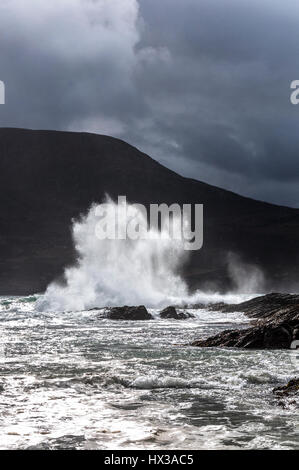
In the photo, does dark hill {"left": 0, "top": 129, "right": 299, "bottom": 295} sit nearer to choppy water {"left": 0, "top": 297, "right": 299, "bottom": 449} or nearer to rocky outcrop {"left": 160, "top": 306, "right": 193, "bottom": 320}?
rocky outcrop {"left": 160, "top": 306, "right": 193, "bottom": 320}

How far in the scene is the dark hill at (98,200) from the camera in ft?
396

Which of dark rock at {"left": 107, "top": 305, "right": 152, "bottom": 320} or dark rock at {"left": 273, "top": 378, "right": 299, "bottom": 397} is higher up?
dark rock at {"left": 273, "top": 378, "right": 299, "bottom": 397}

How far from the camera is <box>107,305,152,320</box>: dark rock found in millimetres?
33531

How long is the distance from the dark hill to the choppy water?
3108 inches

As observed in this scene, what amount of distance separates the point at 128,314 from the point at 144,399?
25298 millimetres

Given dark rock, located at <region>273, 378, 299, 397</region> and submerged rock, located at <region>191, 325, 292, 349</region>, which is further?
submerged rock, located at <region>191, 325, 292, 349</region>

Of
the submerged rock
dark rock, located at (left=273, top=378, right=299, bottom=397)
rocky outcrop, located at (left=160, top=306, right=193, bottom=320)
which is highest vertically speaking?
dark rock, located at (left=273, top=378, right=299, bottom=397)

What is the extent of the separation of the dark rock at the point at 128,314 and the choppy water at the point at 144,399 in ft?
58.9

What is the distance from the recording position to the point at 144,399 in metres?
8.63

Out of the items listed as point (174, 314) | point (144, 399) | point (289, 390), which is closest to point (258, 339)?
point (289, 390)

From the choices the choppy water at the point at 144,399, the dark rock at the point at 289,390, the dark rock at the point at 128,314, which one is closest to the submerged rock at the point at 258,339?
the choppy water at the point at 144,399

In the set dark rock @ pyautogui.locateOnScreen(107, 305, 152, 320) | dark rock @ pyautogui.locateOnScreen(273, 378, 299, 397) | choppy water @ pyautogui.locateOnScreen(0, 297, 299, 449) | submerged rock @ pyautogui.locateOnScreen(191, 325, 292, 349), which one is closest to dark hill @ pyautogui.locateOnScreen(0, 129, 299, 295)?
dark rock @ pyautogui.locateOnScreen(107, 305, 152, 320)

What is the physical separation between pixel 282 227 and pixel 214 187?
129 feet

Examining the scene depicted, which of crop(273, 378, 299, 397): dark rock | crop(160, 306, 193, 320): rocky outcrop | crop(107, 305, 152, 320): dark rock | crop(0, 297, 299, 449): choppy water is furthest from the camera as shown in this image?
crop(160, 306, 193, 320): rocky outcrop
